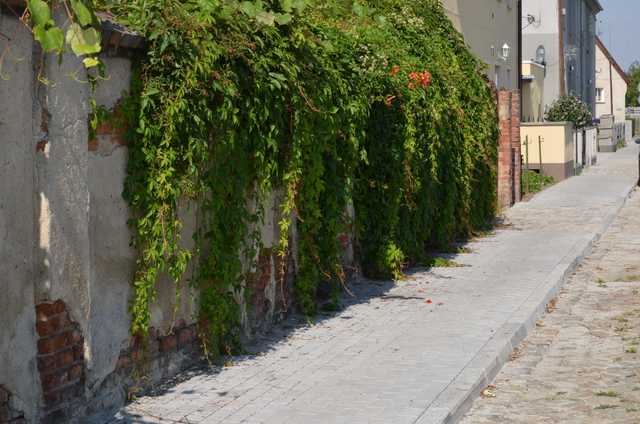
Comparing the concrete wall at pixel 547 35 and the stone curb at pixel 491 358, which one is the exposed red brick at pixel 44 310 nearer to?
the stone curb at pixel 491 358

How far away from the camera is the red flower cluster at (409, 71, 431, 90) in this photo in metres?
13.1

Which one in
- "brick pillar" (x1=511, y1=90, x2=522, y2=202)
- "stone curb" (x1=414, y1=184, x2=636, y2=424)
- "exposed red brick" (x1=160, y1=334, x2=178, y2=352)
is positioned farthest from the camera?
"brick pillar" (x1=511, y1=90, x2=522, y2=202)

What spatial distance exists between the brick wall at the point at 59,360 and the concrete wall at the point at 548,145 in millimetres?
26886

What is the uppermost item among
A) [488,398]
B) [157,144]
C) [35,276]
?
[157,144]

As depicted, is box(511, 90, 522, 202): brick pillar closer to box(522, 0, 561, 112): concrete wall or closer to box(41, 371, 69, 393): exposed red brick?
box(41, 371, 69, 393): exposed red brick

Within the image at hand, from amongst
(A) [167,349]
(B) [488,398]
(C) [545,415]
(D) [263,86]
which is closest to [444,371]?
(B) [488,398]

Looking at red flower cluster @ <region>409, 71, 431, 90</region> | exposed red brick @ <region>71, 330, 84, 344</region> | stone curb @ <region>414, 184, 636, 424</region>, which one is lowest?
stone curb @ <region>414, 184, 636, 424</region>

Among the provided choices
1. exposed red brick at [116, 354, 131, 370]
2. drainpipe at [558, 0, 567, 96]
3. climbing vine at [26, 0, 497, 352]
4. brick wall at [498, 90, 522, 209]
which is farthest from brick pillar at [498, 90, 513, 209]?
drainpipe at [558, 0, 567, 96]

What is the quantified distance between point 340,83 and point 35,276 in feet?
15.8

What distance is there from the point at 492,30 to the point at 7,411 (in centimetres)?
2520

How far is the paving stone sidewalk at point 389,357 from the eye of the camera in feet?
22.3

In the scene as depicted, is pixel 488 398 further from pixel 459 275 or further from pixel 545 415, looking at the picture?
pixel 459 275

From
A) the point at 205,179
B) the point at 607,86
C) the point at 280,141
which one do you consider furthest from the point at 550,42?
the point at 205,179

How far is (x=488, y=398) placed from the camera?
25.1ft
